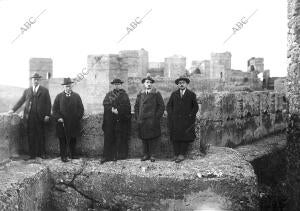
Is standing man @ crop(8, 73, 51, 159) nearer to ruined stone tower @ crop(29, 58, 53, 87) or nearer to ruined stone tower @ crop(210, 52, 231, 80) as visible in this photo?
ruined stone tower @ crop(29, 58, 53, 87)

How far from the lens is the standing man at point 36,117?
20.0 ft

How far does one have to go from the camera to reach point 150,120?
5.78 m

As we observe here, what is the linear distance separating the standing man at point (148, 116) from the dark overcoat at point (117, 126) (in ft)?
0.72

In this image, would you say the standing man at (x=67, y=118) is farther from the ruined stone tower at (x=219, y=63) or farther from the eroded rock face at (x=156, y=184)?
the ruined stone tower at (x=219, y=63)

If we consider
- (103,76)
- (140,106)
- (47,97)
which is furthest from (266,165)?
(103,76)

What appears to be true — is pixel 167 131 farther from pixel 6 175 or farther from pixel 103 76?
pixel 103 76

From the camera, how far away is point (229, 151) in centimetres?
616

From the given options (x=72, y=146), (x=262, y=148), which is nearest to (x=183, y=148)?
(x=72, y=146)

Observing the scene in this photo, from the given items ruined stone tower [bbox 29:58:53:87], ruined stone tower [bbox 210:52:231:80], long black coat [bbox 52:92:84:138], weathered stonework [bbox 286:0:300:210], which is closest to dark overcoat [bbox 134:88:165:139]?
long black coat [bbox 52:92:84:138]

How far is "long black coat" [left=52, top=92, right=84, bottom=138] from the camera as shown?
6086 mm

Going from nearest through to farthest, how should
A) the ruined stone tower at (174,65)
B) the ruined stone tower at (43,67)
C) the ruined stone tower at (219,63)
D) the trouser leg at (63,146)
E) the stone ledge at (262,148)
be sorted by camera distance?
the trouser leg at (63,146) → the stone ledge at (262,148) → the ruined stone tower at (43,67) → the ruined stone tower at (174,65) → the ruined stone tower at (219,63)

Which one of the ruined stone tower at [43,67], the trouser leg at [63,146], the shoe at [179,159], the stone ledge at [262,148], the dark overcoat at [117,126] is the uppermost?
the ruined stone tower at [43,67]

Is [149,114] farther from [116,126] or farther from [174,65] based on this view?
[174,65]

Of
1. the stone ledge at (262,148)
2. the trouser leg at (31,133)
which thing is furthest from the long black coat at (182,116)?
the stone ledge at (262,148)
